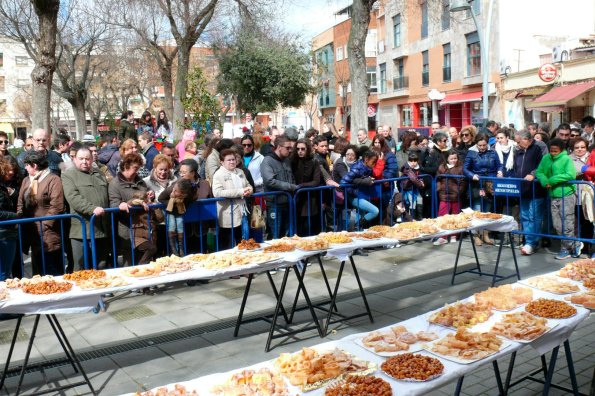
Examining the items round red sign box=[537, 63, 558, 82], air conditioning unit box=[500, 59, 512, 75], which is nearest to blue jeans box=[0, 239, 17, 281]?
round red sign box=[537, 63, 558, 82]

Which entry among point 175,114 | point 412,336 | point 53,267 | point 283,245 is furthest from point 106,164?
point 175,114

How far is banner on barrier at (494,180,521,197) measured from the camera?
9.58 m

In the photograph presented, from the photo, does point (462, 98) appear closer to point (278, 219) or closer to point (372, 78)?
point (372, 78)

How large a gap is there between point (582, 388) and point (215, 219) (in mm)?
4931

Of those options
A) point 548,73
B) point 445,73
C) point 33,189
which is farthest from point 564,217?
point 445,73

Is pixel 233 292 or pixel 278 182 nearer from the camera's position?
pixel 233 292

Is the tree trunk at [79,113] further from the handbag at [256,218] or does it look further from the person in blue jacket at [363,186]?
the handbag at [256,218]

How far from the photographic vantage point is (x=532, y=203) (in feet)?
31.2

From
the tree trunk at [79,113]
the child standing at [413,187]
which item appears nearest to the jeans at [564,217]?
the child standing at [413,187]

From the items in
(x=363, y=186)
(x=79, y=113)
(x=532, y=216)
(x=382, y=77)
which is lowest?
(x=532, y=216)

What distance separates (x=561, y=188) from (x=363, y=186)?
288 cm

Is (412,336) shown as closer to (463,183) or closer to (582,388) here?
(582,388)

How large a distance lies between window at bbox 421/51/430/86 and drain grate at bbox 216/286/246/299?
35.1 m

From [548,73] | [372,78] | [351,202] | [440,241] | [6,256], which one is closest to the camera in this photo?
[6,256]
